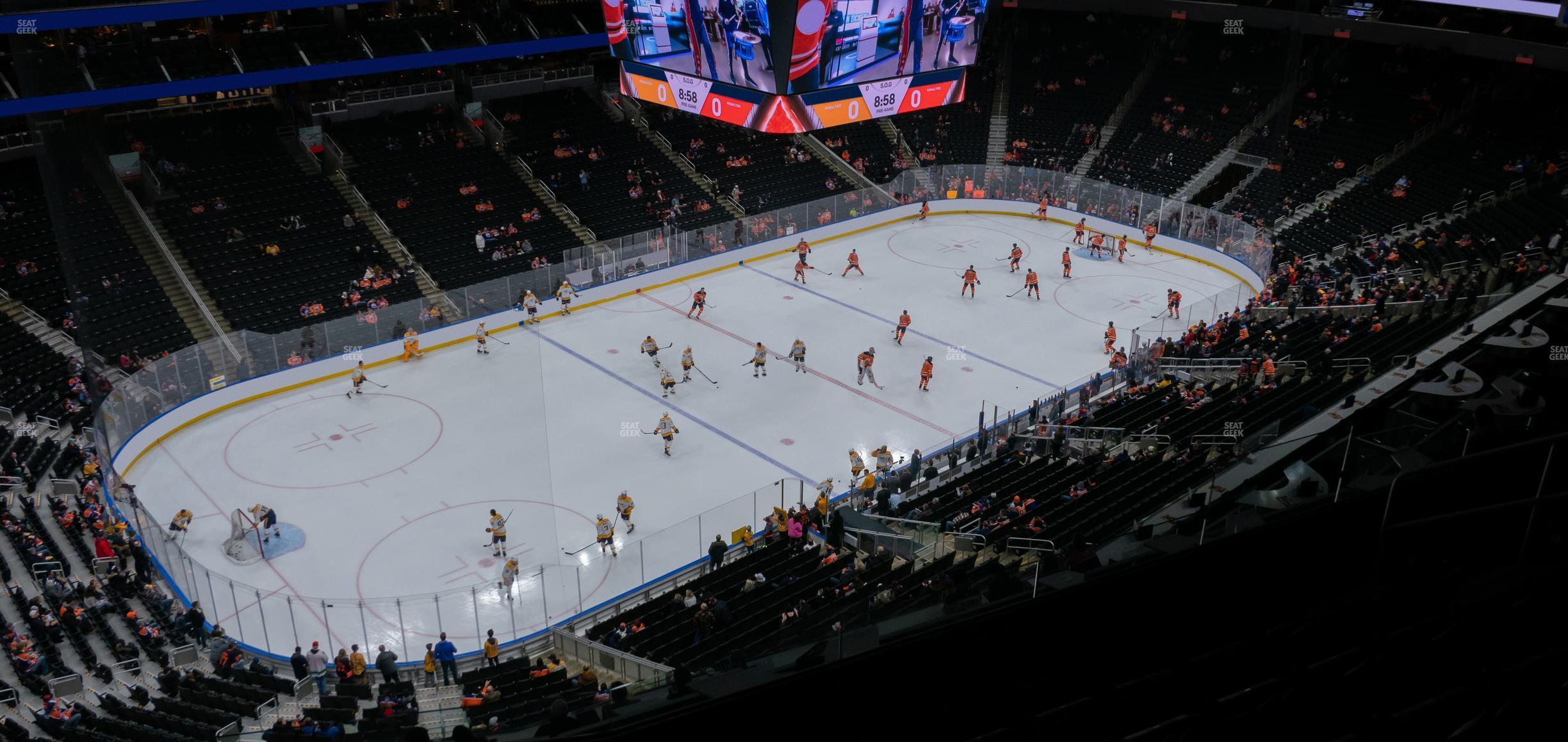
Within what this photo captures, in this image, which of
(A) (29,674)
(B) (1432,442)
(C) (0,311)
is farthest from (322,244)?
(B) (1432,442)

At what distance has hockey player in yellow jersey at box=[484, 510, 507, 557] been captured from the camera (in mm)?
19297

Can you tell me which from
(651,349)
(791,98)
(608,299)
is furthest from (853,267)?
(791,98)

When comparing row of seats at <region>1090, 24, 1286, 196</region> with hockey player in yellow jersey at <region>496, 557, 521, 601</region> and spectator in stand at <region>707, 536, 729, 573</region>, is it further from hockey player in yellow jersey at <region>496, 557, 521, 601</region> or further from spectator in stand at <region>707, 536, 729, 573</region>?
hockey player in yellow jersey at <region>496, 557, 521, 601</region>

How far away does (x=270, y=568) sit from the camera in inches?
755

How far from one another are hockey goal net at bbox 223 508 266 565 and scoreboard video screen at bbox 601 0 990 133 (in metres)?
13.1

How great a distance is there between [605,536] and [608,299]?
15.7m

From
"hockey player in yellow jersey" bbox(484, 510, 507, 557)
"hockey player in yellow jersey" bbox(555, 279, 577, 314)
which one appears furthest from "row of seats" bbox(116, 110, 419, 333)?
"hockey player in yellow jersey" bbox(484, 510, 507, 557)

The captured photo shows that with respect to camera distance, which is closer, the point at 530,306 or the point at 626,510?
the point at 626,510

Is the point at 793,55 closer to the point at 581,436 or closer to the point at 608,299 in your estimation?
the point at 581,436

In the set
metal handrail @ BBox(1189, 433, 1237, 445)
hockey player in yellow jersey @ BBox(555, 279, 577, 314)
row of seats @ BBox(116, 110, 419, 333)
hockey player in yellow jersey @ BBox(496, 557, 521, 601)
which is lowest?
hockey player in yellow jersey @ BBox(496, 557, 521, 601)

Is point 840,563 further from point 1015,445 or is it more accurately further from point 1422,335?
point 1422,335

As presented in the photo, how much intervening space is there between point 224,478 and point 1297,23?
2595 cm

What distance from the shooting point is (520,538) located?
20.1m

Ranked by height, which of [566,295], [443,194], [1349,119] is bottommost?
[566,295]
